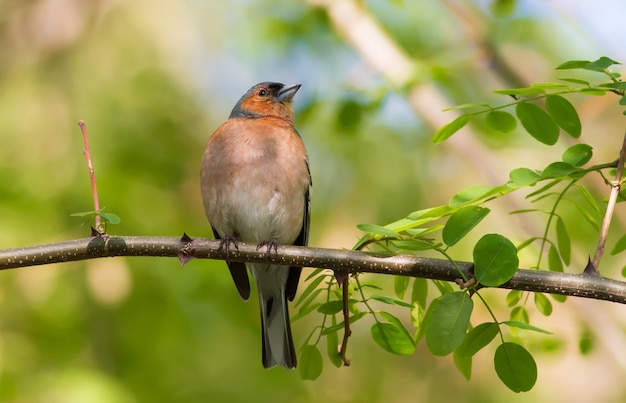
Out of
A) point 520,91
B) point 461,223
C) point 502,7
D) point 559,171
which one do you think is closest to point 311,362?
point 461,223

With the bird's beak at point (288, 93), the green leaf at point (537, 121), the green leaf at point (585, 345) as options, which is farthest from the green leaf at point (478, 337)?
the bird's beak at point (288, 93)

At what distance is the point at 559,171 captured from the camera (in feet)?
10.4

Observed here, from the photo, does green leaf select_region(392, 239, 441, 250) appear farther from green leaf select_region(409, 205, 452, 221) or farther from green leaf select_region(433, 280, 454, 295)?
green leaf select_region(433, 280, 454, 295)

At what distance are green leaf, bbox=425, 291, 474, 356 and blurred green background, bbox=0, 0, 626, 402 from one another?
6.52 feet

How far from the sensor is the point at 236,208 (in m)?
5.90

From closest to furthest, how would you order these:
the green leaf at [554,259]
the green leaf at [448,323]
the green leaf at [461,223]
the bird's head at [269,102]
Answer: the green leaf at [448,323]
the green leaf at [461,223]
the green leaf at [554,259]
the bird's head at [269,102]

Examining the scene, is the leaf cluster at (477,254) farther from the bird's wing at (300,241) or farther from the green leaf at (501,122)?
the bird's wing at (300,241)

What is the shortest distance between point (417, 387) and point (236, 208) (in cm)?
465

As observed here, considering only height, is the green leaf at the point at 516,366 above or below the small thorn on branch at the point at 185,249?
below

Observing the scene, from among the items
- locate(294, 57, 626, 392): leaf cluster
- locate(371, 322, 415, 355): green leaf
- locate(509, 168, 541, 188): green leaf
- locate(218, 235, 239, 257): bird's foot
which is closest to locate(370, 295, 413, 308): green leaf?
locate(294, 57, 626, 392): leaf cluster

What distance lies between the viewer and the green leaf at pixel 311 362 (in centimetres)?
372

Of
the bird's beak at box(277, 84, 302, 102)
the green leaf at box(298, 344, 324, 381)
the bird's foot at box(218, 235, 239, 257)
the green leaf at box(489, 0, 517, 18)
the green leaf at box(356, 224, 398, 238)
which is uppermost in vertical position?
the green leaf at box(489, 0, 517, 18)

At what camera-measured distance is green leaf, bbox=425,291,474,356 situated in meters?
2.86

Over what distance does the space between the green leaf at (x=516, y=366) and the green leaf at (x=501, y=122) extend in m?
1.12
